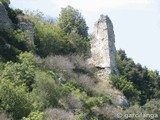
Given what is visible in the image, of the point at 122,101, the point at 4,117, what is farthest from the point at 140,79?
the point at 4,117

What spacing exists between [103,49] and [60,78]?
13.0m

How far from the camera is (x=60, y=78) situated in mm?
64938

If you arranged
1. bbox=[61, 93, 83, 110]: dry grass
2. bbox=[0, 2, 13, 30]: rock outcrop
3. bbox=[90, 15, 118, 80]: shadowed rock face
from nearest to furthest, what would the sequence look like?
bbox=[61, 93, 83, 110]: dry grass < bbox=[0, 2, 13, 30]: rock outcrop < bbox=[90, 15, 118, 80]: shadowed rock face

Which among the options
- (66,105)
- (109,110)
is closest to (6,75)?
(66,105)

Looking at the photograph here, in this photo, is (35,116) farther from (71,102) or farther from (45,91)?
(71,102)

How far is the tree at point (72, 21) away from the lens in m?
83.2

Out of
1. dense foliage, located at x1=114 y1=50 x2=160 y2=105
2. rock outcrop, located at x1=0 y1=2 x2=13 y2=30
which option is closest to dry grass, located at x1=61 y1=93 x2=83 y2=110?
rock outcrop, located at x1=0 y1=2 x2=13 y2=30

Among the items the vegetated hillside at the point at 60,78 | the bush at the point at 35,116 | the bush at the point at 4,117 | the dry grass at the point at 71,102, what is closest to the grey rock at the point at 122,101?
the vegetated hillside at the point at 60,78

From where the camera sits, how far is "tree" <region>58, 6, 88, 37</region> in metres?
83.2

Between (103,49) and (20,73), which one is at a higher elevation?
(103,49)

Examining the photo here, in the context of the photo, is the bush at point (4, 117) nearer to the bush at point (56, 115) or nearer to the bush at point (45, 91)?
the bush at point (56, 115)

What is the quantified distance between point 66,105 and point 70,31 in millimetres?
24674

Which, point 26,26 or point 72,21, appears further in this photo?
point 72,21

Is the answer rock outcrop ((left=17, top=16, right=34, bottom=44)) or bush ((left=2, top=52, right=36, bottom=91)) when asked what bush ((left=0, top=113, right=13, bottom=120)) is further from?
rock outcrop ((left=17, top=16, right=34, bottom=44))
